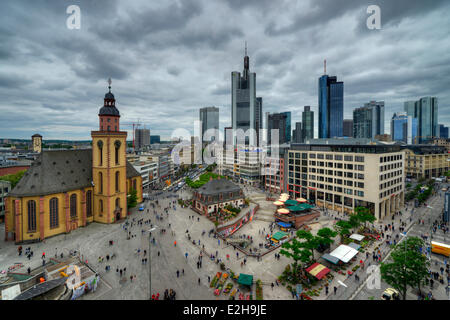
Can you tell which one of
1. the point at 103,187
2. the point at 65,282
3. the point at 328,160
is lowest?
the point at 65,282

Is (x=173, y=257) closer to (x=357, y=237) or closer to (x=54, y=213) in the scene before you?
(x=54, y=213)

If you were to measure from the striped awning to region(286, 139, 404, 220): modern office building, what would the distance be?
3458 centimetres

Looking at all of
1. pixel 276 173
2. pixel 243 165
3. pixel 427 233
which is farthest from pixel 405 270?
pixel 243 165

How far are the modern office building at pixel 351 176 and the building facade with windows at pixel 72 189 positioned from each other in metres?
58.9

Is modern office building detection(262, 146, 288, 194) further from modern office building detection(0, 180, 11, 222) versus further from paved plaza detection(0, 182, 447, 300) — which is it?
modern office building detection(0, 180, 11, 222)

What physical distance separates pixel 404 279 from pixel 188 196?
6848cm

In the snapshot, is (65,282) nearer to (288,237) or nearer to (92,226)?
(92,226)

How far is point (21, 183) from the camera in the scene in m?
43.1

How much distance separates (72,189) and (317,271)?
52196mm

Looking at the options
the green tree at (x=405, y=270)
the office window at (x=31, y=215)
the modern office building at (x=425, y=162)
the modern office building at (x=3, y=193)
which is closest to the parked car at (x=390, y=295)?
the green tree at (x=405, y=270)

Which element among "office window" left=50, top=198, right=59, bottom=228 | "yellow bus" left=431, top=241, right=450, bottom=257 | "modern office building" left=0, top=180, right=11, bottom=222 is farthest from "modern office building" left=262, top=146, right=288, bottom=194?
"modern office building" left=0, top=180, right=11, bottom=222

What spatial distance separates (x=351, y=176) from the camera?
62250 mm

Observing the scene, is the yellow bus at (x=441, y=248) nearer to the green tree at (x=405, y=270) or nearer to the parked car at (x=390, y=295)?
the green tree at (x=405, y=270)

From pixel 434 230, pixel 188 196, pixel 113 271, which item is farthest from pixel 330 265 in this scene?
pixel 188 196
